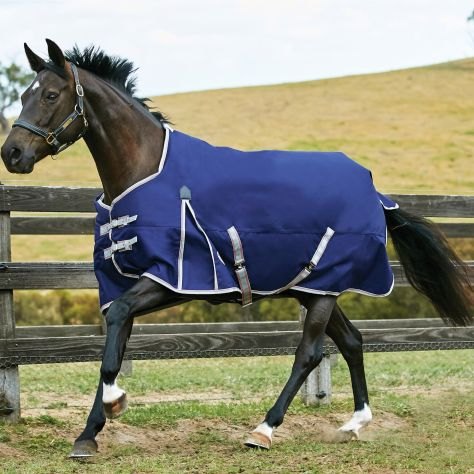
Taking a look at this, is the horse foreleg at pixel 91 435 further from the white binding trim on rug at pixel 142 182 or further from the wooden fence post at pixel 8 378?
the wooden fence post at pixel 8 378

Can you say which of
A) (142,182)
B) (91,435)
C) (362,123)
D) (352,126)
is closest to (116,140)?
(142,182)

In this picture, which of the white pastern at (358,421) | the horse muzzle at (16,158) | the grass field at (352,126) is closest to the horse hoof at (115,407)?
the horse muzzle at (16,158)

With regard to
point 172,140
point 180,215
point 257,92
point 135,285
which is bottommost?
point 257,92

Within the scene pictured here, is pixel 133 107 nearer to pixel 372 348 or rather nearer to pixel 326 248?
pixel 326 248

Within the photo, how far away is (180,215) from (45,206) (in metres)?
1.67

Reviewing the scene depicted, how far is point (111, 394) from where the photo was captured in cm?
545

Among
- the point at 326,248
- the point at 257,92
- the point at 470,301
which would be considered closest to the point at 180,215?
the point at 326,248

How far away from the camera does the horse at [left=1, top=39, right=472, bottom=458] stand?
5.54m

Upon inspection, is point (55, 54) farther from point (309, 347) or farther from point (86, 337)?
point (309, 347)

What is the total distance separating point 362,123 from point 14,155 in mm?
39013

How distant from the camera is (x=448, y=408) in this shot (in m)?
7.55

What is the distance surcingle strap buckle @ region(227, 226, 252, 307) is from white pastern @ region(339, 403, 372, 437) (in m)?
1.18

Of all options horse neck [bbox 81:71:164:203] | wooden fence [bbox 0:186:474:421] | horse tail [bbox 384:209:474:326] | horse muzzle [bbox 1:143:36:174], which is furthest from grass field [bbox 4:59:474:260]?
horse muzzle [bbox 1:143:36:174]

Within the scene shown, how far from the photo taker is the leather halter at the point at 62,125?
551 centimetres
